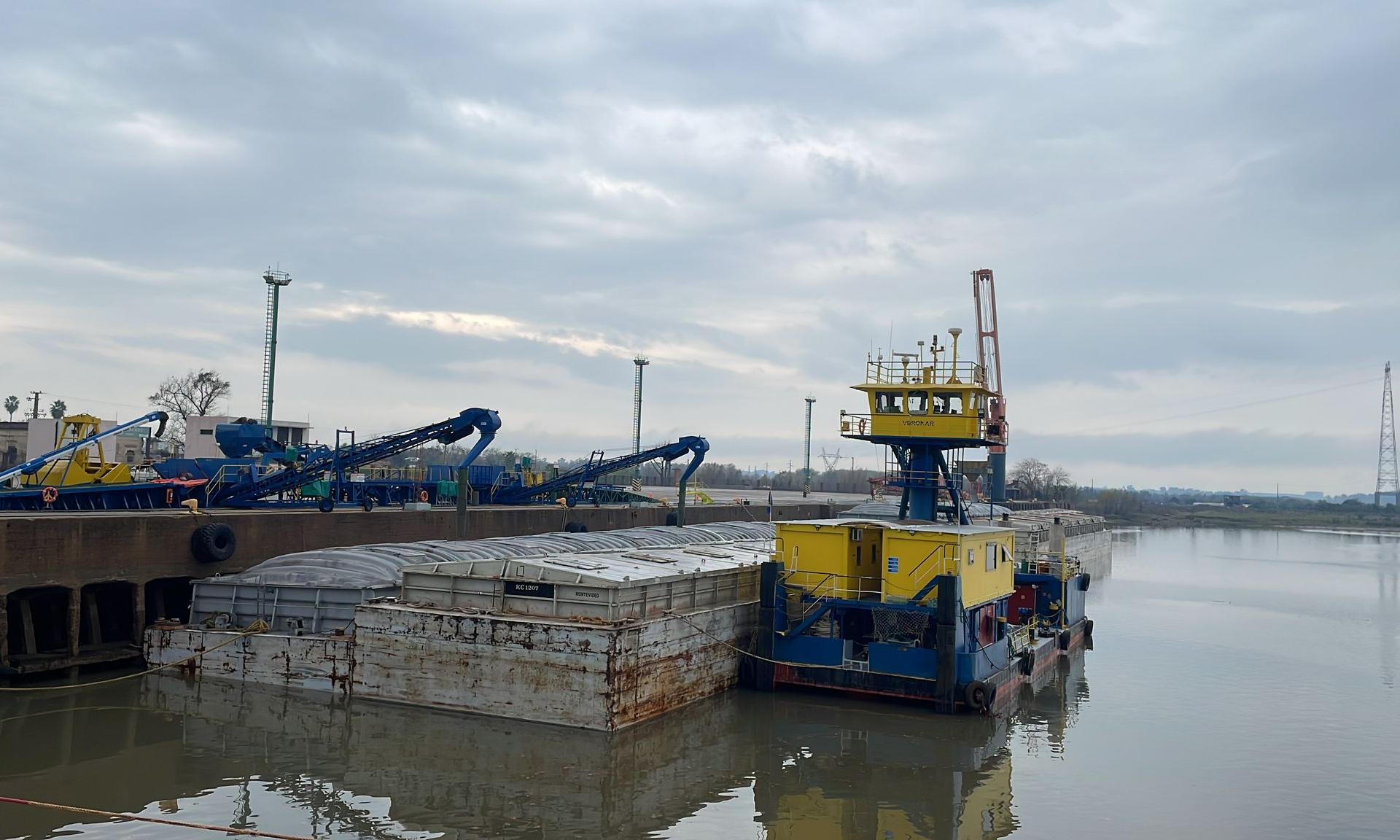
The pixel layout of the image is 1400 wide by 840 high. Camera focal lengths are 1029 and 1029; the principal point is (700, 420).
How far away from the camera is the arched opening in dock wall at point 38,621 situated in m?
22.8

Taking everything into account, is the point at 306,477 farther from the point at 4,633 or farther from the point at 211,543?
the point at 4,633

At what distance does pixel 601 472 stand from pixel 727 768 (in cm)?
3468

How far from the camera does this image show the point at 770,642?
24172mm

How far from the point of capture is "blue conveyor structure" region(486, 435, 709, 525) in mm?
51438

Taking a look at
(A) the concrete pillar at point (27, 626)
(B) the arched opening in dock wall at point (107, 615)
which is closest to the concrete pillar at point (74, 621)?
(B) the arched opening in dock wall at point (107, 615)

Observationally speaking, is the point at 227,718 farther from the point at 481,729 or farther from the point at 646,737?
the point at 646,737

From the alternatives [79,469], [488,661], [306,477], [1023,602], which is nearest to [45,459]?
[79,469]

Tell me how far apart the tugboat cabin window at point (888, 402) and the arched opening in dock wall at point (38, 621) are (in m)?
20.5

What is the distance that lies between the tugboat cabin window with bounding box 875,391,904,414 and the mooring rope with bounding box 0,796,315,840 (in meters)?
18.9

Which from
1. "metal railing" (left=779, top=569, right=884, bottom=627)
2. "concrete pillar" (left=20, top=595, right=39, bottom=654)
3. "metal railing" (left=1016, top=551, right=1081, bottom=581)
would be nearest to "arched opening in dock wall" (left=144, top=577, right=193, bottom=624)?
"concrete pillar" (left=20, top=595, right=39, bottom=654)

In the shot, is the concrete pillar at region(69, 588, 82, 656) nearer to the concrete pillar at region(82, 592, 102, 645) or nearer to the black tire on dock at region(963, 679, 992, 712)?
the concrete pillar at region(82, 592, 102, 645)

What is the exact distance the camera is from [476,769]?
Result: 691 inches

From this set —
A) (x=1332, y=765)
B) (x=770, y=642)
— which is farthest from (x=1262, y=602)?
(x=770, y=642)

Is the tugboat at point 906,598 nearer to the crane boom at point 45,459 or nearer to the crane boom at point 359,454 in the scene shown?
the crane boom at point 359,454
